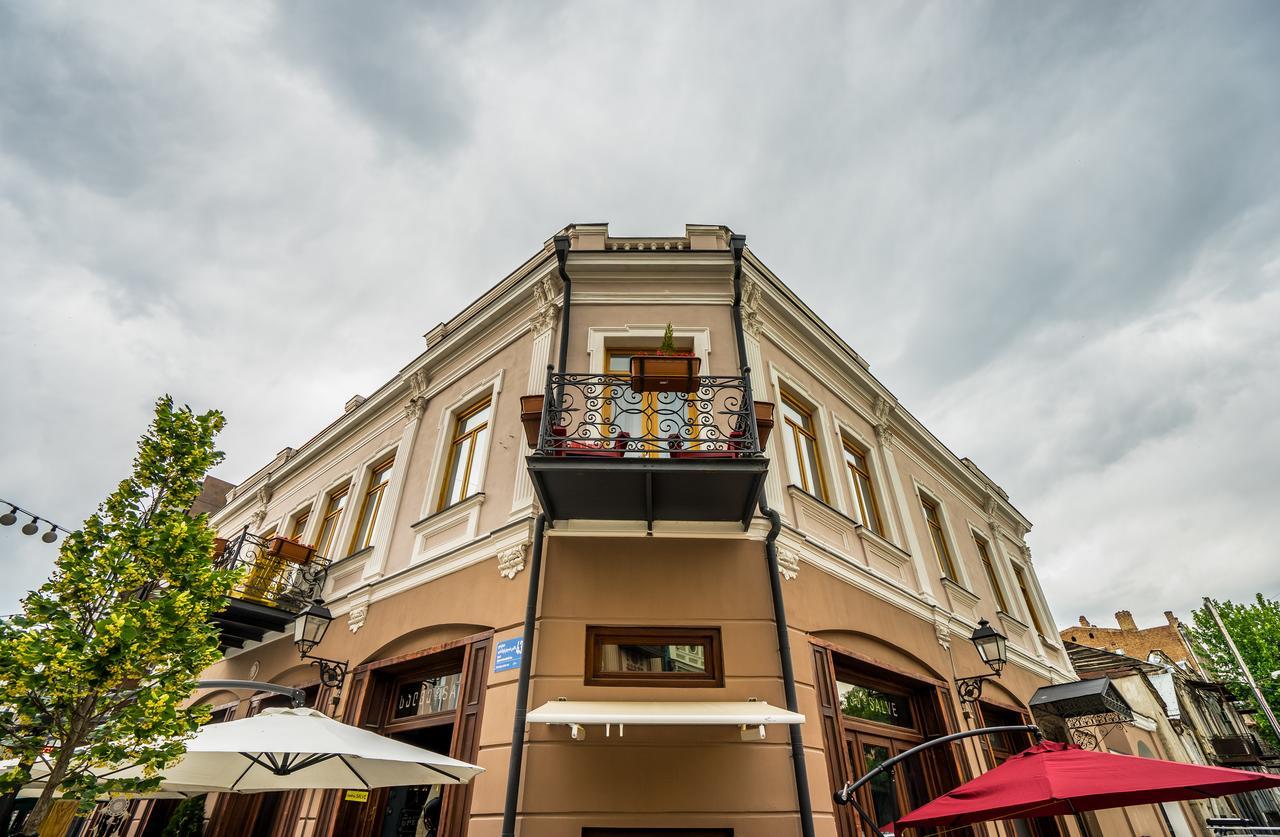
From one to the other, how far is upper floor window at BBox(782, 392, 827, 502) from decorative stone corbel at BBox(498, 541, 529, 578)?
11.5 feet

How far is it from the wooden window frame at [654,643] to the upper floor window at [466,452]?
2.76 meters

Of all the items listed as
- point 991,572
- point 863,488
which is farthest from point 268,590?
point 991,572

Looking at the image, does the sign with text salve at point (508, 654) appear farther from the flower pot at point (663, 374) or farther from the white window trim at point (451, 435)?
the flower pot at point (663, 374)

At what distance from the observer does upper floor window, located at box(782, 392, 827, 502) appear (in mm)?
7883

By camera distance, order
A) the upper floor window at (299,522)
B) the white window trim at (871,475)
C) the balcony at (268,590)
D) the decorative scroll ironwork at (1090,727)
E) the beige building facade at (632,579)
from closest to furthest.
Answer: the beige building facade at (632,579), the white window trim at (871,475), the balcony at (268,590), the decorative scroll ironwork at (1090,727), the upper floor window at (299,522)

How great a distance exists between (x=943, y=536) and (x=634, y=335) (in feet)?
23.9

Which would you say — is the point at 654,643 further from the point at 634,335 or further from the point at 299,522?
the point at 299,522

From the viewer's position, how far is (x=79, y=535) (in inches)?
170

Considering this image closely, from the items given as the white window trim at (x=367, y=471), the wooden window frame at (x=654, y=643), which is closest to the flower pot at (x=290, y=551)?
the white window trim at (x=367, y=471)

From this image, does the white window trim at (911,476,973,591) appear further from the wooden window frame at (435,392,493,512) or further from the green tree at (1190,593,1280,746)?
the green tree at (1190,593,1280,746)

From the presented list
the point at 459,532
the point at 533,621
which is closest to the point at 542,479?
the point at 533,621

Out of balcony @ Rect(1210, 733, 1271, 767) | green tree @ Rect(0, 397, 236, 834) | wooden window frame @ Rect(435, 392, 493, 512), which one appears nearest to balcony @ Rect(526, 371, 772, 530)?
wooden window frame @ Rect(435, 392, 493, 512)

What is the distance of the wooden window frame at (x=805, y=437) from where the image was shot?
8.05 meters

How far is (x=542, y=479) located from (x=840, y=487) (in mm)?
4651
